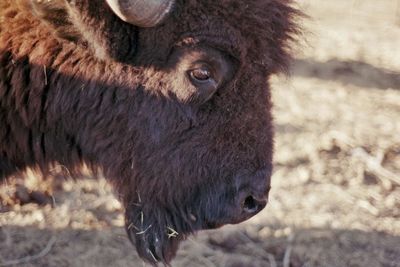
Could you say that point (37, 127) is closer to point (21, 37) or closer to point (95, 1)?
point (21, 37)

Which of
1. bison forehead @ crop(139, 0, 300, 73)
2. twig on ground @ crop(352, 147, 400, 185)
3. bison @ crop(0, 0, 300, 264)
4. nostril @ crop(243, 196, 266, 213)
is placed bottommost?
twig on ground @ crop(352, 147, 400, 185)

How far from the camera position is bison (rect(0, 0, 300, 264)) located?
2.96 m

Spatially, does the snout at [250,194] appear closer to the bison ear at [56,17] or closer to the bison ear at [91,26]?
the bison ear at [91,26]

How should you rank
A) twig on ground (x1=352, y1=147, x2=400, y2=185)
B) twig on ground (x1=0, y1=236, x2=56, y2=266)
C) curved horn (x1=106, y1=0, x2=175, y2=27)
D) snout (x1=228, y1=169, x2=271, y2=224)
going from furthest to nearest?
twig on ground (x1=352, y1=147, x2=400, y2=185) → twig on ground (x1=0, y1=236, x2=56, y2=266) → snout (x1=228, y1=169, x2=271, y2=224) → curved horn (x1=106, y1=0, x2=175, y2=27)

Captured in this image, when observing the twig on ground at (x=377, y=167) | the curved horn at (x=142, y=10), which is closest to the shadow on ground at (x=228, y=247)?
the twig on ground at (x=377, y=167)

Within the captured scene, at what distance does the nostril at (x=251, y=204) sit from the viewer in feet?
10.6

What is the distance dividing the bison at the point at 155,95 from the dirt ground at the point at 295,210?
0.40 metres

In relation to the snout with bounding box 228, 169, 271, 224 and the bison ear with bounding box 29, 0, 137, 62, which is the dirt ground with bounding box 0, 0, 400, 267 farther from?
the bison ear with bounding box 29, 0, 137, 62

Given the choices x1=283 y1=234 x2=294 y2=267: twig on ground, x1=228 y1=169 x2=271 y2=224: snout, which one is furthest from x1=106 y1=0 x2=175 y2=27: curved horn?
x1=283 y1=234 x2=294 y2=267: twig on ground

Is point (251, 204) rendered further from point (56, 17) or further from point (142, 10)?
point (56, 17)

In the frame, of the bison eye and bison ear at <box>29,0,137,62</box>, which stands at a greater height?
bison ear at <box>29,0,137,62</box>

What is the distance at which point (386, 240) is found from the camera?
14.6 ft

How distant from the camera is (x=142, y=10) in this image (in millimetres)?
2783

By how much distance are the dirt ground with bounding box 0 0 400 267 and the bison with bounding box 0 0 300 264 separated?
0.40 meters
